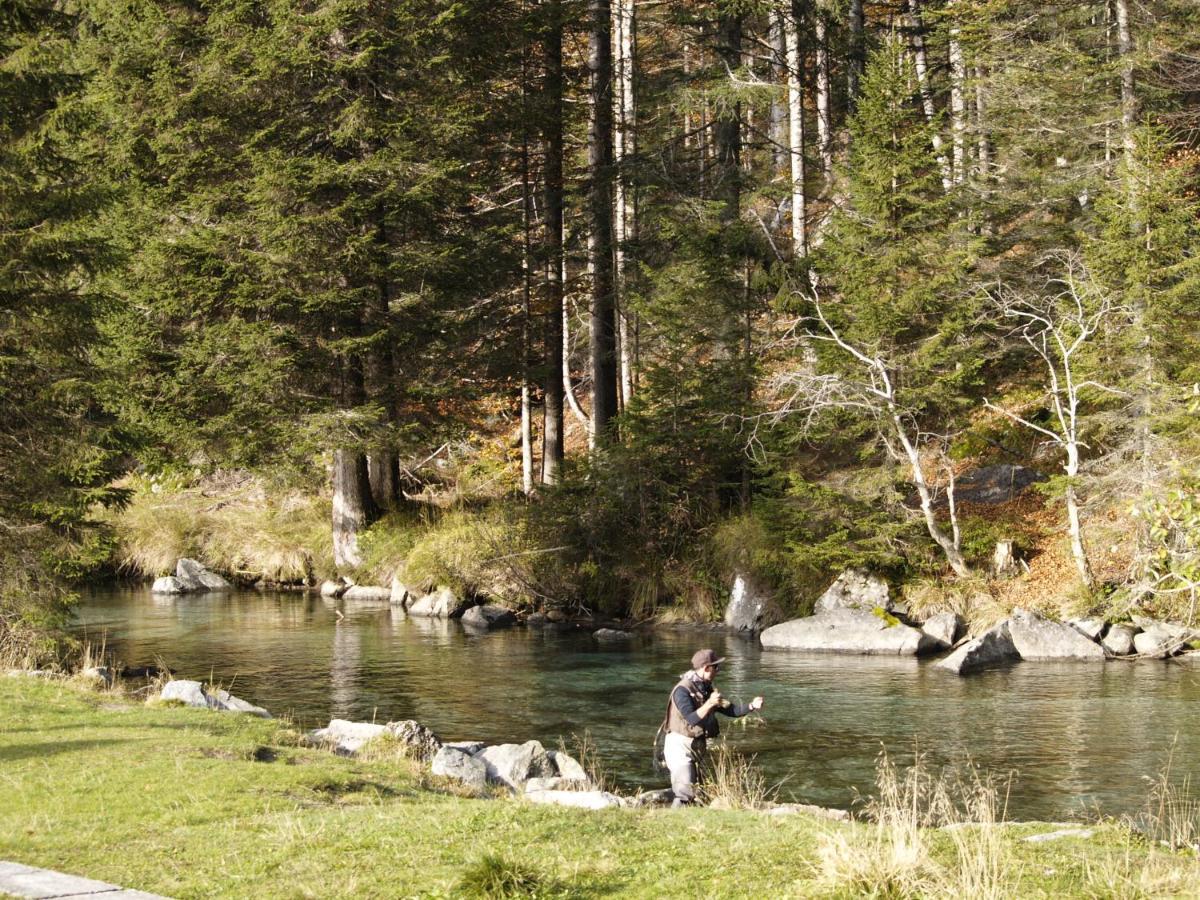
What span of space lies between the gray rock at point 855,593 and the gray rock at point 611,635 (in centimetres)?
383

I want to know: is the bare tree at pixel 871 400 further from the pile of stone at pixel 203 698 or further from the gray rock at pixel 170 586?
the gray rock at pixel 170 586

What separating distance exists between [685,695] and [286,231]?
18013mm

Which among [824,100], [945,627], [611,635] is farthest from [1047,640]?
[824,100]

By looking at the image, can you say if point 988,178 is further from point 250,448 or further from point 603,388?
point 250,448

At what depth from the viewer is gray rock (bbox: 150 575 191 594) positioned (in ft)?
104

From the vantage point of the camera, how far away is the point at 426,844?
7.88 m

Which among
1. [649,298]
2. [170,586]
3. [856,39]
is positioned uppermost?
[856,39]

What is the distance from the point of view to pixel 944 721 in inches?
633

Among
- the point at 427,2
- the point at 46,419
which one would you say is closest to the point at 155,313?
the point at 427,2

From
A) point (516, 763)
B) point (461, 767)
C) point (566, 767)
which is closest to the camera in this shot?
point (461, 767)

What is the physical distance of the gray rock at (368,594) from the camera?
29859mm

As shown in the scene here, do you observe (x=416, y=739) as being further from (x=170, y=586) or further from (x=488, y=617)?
(x=170, y=586)

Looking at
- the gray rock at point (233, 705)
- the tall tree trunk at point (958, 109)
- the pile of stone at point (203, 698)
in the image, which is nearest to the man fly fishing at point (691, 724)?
the pile of stone at point (203, 698)

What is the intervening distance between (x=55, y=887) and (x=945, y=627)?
1773 cm
